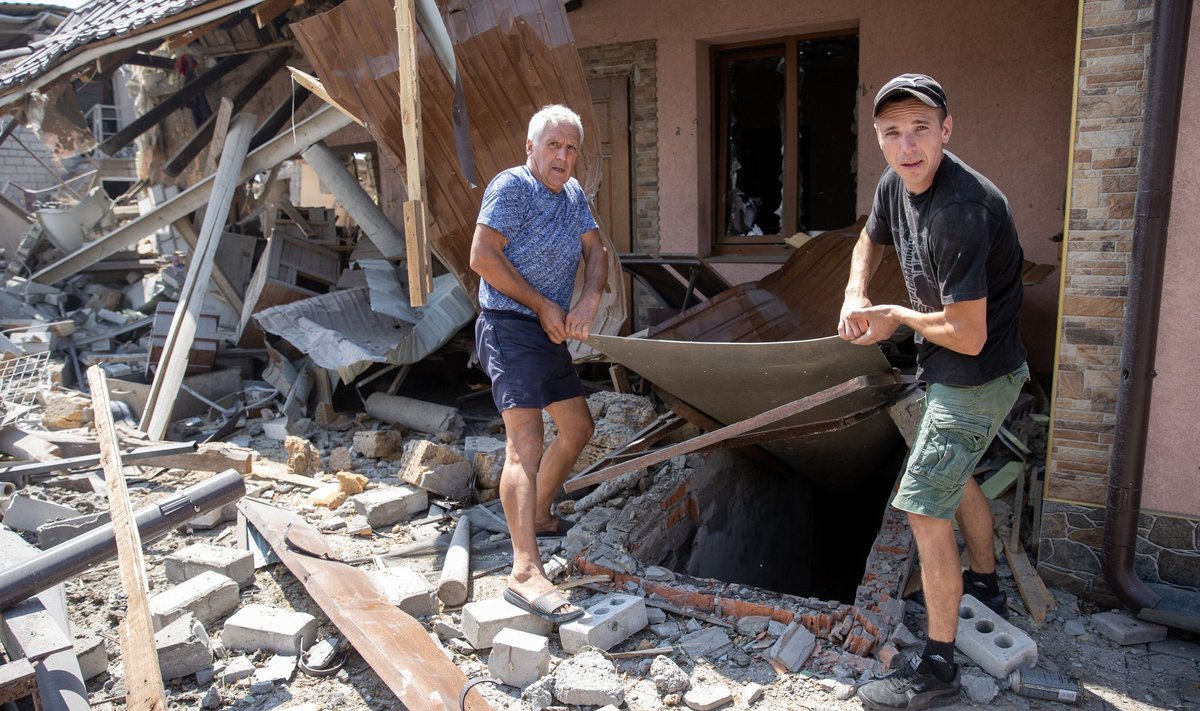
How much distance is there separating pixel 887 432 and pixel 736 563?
116cm

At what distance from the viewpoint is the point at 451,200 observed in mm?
4898

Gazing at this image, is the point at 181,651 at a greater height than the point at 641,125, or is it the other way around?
the point at 641,125

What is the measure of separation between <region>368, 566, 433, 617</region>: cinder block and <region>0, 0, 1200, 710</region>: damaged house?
1 centimetres

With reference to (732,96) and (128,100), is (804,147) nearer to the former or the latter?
(732,96)

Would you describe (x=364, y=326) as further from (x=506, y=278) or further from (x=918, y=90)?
(x=918, y=90)

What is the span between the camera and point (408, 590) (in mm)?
3283

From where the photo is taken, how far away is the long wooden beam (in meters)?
6.40

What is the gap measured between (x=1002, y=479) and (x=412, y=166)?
305cm

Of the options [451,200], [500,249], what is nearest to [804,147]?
[451,200]

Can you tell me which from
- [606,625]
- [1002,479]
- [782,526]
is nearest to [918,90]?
[606,625]

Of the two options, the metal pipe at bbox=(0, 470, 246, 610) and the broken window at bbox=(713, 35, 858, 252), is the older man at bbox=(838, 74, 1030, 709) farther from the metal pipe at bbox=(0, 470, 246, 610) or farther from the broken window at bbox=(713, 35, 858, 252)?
the broken window at bbox=(713, 35, 858, 252)

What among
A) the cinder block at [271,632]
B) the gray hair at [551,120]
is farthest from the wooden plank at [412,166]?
the cinder block at [271,632]

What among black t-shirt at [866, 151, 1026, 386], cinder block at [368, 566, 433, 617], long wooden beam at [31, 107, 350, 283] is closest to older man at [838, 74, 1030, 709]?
black t-shirt at [866, 151, 1026, 386]

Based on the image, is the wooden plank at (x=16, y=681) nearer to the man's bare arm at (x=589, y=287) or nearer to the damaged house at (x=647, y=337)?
the damaged house at (x=647, y=337)
